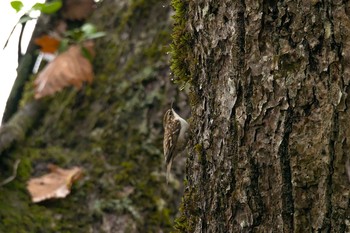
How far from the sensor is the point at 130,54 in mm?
3859

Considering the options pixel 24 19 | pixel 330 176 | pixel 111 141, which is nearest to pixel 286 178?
pixel 330 176

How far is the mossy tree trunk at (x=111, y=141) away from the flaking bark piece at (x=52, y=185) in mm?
36

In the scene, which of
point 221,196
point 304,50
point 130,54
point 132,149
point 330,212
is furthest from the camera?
point 130,54

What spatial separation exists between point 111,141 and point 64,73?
0.53 metres

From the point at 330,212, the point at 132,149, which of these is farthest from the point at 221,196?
the point at 132,149

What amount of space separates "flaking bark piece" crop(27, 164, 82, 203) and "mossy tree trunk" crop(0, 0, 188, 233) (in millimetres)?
36

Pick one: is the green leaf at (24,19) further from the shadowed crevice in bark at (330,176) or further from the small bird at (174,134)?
the shadowed crevice in bark at (330,176)

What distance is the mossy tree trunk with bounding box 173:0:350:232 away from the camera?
148 cm

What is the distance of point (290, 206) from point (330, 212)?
0.10 meters

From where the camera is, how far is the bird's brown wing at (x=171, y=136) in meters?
2.74

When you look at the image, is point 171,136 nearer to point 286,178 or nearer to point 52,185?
point 52,185

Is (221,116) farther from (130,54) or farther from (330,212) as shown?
(130,54)

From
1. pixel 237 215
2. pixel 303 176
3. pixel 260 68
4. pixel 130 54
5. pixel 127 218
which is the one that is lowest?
pixel 127 218

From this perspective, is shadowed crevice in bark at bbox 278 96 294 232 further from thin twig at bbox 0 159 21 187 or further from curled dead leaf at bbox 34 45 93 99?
curled dead leaf at bbox 34 45 93 99
